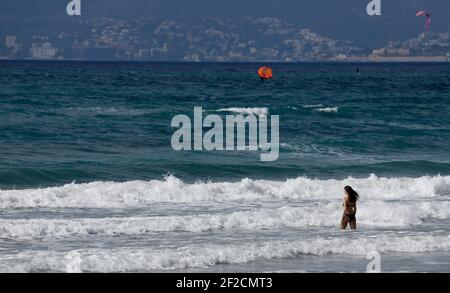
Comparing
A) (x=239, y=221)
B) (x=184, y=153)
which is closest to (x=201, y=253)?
(x=239, y=221)

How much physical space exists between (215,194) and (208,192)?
0.21 metres

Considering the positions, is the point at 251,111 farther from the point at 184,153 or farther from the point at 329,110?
the point at 184,153

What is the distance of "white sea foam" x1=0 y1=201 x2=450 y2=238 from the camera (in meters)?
19.8

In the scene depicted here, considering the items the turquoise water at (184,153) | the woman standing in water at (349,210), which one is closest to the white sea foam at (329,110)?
the turquoise water at (184,153)

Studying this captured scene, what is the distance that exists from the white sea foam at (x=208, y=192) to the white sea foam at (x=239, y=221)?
8.56ft

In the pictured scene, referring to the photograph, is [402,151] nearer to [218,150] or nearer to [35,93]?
[218,150]

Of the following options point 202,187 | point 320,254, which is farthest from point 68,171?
point 320,254

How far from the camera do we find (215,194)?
26062 millimetres

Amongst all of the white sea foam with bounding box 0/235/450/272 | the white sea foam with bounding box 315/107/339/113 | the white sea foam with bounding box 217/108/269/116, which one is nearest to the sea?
the white sea foam with bounding box 0/235/450/272

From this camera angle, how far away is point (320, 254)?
1828 cm

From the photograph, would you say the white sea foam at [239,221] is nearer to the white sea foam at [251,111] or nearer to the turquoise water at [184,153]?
the turquoise water at [184,153]

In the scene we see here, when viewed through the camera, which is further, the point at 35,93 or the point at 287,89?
the point at 287,89

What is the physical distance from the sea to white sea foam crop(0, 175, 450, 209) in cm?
6
